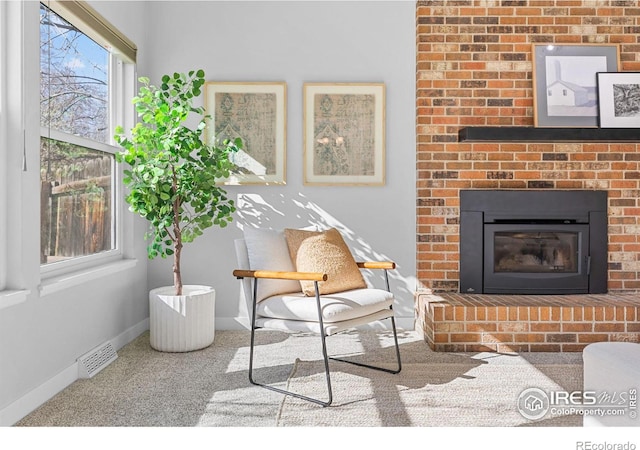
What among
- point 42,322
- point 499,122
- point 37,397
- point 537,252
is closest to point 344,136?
point 499,122

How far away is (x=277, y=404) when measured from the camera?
2463 millimetres

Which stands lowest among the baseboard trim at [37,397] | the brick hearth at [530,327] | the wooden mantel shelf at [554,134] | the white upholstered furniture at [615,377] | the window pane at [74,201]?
the baseboard trim at [37,397]

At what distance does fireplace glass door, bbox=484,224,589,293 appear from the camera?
12.7 feet

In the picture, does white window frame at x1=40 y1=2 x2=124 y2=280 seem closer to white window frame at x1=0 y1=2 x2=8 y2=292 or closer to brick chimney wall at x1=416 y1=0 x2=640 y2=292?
white window frame at x1=0 y1=2 x2=8 y2=292

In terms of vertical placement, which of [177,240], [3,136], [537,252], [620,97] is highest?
[620,97]

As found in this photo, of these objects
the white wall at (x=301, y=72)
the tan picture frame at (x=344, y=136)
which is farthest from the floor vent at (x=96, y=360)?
the tan picture frame at (x=344, y=136)

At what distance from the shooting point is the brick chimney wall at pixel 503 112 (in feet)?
12.9

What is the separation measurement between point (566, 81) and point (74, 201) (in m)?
3.41

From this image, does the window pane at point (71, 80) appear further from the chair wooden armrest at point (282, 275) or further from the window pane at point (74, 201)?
the chair wooden armrest at point (282, 275)

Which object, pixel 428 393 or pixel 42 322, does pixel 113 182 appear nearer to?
pixel 42 322

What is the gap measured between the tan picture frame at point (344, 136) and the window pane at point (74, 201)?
1.42 metres

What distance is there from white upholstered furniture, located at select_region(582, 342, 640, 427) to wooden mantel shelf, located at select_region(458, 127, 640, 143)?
2230 mm

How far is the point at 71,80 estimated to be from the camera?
3.03m

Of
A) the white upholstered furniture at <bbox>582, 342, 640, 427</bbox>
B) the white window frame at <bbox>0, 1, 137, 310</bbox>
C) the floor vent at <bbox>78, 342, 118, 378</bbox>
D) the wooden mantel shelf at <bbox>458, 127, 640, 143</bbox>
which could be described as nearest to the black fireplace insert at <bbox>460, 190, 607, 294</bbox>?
the wooden mantel shelf at <bbox>458, 127, 640, 143</bbox>
